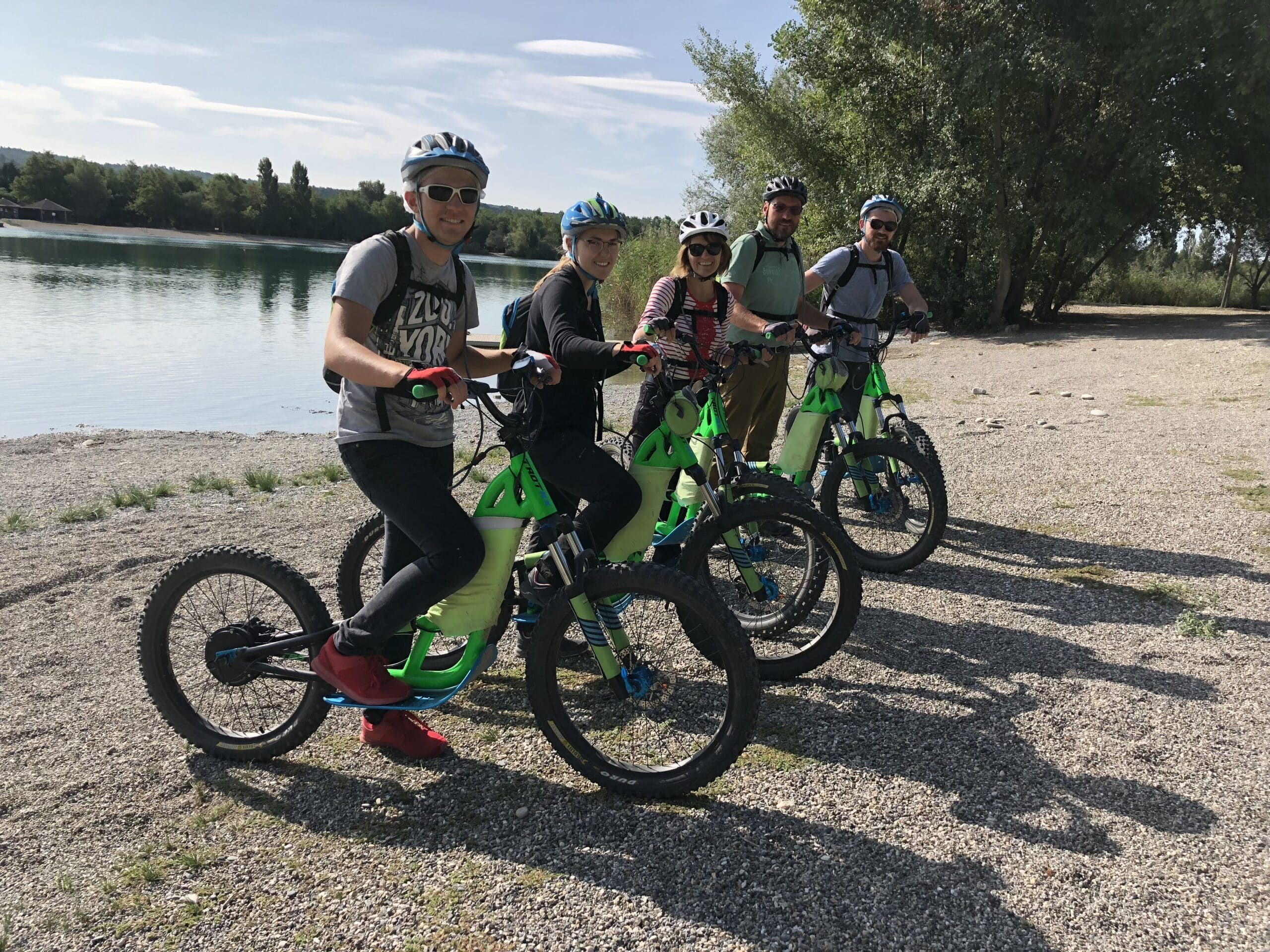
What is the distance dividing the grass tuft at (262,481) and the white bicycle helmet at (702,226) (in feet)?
20.2

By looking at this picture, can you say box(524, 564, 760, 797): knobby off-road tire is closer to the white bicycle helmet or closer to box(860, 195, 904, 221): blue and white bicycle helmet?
the white bicycle helmet

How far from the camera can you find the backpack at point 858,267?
596 cm

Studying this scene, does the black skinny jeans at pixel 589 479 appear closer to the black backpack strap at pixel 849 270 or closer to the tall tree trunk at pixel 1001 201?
the black backpack strap at pixel 849 270

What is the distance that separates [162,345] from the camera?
24766 mm

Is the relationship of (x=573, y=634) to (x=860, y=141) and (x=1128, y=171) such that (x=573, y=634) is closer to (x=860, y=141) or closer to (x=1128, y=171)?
(x=1128, y=171)

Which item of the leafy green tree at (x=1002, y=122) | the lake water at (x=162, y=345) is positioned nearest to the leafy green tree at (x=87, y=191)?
the lake water at (x=162, y=345)

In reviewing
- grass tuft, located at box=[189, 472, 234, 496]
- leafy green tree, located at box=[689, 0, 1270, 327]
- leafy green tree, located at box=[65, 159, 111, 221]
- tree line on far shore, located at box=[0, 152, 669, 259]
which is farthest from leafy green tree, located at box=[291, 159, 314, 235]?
grass tuft, located at box=[189, 472, 234, 496]

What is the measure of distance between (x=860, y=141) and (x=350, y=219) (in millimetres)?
101950

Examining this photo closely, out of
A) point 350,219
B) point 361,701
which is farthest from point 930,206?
point 350,219

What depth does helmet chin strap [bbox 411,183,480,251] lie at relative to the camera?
116 inches

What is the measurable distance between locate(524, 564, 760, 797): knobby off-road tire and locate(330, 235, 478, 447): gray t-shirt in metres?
0.87

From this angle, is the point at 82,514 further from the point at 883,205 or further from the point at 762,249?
the point at 883,205

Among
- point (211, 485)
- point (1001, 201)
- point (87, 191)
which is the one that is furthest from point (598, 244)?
point (87, 191)

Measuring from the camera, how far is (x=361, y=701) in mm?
3189
